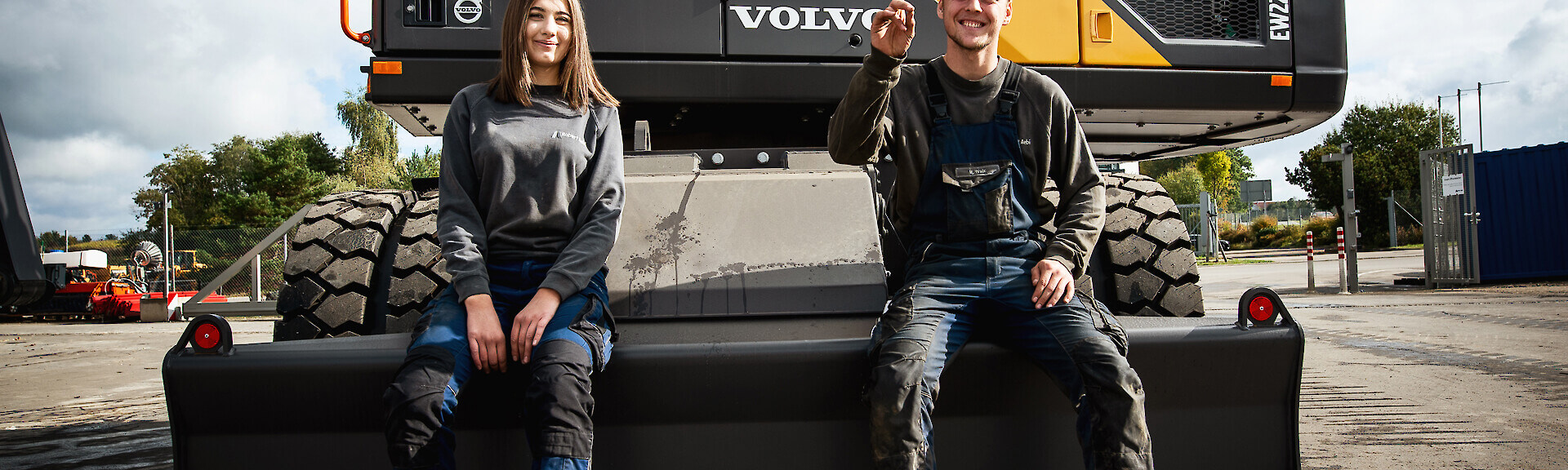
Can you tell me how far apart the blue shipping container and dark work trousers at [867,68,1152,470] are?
1653cm

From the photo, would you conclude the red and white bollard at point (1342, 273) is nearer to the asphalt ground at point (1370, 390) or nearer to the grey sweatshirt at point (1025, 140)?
the asphalt ground at point (1370, 390)

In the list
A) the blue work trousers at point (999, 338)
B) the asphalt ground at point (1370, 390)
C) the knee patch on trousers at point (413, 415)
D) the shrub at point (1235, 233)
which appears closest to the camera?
the knee patch on trousers at point (413, 415)

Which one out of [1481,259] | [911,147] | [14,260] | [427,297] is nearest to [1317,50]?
[911,147]

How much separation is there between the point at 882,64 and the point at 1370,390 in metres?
4.67

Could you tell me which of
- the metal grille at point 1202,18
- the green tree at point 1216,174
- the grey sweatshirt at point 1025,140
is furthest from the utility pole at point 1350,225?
the green tree at point 1216,174

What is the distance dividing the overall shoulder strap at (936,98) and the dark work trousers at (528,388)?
996 mm

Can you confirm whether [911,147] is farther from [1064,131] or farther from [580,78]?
[580,78]

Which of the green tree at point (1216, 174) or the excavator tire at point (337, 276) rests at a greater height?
the green tree at point (1216, 174)

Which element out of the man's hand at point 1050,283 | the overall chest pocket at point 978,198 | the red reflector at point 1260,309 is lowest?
the red reflector at point 1260,309

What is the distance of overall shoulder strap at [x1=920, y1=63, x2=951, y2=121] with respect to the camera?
2.41 meters

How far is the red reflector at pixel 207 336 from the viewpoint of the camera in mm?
2328

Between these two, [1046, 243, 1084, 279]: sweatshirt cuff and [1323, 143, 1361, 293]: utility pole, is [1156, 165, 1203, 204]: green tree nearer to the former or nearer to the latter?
[1323, 143, 1361, 293]: utility pole

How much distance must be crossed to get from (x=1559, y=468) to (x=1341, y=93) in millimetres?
1606

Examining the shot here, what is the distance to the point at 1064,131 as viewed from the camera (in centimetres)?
246
